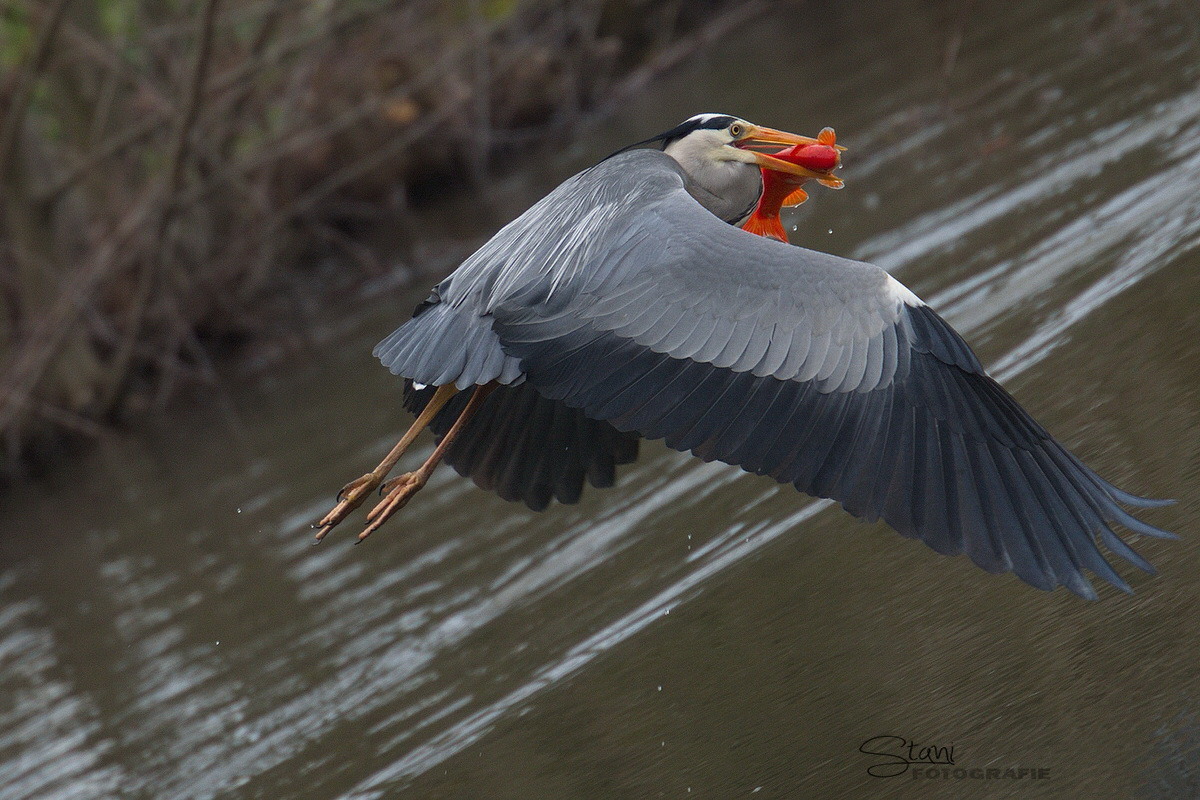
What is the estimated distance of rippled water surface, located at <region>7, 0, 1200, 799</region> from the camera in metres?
3.80

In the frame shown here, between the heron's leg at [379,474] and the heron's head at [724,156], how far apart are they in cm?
123

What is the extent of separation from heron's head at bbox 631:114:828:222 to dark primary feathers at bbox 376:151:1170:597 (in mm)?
530

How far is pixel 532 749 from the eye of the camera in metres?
4.48

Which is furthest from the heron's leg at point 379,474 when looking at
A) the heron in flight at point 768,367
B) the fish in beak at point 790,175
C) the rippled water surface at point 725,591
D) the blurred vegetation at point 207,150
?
the blurred vegetation at point 207,150

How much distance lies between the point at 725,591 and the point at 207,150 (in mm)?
8702

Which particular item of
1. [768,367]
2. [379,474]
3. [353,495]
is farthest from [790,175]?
[353,495]

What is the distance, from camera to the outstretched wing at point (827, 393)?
3846 millimetres

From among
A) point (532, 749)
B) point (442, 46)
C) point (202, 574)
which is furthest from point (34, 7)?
point (532, 749)

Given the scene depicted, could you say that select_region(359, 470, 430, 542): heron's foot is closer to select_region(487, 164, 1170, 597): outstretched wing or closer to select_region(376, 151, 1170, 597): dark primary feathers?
select_region(376, 151, 1170, 597): dark primary feathers

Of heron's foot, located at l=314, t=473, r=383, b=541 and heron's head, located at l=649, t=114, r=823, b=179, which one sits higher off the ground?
heron's head, located at l=649, t=114, r=823, b=179

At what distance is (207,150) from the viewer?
12.3 m

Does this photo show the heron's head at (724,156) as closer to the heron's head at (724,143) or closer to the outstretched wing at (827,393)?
the heron's head at (724,143)

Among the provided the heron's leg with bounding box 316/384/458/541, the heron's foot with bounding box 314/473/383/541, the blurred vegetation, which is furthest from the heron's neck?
the blurred vegetation

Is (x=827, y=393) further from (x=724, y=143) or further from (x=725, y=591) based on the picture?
(x=724, y=143)
